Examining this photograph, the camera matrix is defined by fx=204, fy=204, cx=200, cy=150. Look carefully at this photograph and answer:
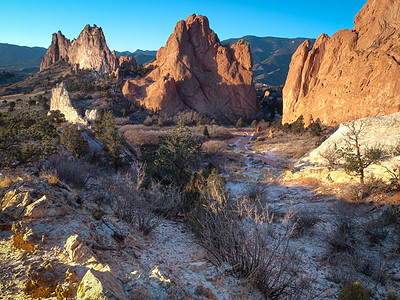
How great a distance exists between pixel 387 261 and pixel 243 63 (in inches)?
1865

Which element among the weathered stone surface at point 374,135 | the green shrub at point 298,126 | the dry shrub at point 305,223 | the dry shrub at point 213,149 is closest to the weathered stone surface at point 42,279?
the dry shrub at point 305,223

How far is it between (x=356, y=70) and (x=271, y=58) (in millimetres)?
116437

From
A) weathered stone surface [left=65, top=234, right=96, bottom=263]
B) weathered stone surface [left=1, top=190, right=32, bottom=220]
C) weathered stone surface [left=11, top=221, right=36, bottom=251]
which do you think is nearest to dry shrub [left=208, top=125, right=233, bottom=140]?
weathered stone surface [left=1, top=190, right=32, bottom=220]

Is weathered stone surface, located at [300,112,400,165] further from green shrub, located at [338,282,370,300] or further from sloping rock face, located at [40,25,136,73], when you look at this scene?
sloping rock face, located at [40,25,136,73]

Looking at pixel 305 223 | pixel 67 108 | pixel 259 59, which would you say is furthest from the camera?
pixel 259 59

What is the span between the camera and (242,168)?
16.4 metres

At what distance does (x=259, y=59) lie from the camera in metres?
138

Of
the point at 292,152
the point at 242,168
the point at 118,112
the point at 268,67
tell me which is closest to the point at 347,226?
the point at 242,168

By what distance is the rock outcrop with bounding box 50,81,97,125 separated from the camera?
72.8ft

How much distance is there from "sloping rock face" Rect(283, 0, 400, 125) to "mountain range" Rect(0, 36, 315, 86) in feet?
221

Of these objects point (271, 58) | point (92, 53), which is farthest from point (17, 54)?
point (271, 58)

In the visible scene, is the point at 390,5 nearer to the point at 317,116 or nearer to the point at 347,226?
the point at 317,116

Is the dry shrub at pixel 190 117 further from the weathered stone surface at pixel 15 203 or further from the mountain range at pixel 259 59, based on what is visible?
the mountain range at pixel 259 59

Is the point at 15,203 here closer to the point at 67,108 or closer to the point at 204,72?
the point at 67,108
